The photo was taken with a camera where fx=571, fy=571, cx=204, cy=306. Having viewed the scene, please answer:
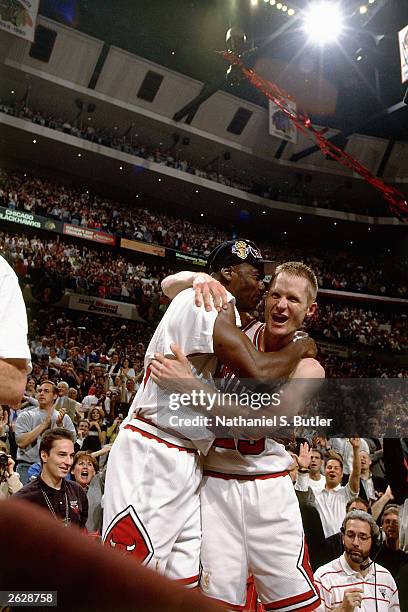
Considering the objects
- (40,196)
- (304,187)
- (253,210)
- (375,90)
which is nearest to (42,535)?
(40,196)

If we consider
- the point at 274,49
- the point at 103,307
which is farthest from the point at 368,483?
the point at 274,49

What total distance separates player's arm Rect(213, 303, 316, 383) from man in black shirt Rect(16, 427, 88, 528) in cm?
234

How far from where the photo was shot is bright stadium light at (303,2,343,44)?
15180mm

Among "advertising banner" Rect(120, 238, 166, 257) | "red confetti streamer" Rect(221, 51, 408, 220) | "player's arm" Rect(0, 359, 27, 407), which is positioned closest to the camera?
"player's arm" Rect(0, 359, 27, 407)

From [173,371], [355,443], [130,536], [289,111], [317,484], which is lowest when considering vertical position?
[317,484]

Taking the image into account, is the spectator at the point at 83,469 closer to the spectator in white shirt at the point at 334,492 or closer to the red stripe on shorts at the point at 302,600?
the spectator in white shirt at the point at 334,492

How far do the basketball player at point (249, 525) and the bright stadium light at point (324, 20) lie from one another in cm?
1547

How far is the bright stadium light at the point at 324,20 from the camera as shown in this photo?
1518 cm

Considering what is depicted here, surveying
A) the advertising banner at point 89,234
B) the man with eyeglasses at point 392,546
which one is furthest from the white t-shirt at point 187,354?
the advertising banner at point 89,234

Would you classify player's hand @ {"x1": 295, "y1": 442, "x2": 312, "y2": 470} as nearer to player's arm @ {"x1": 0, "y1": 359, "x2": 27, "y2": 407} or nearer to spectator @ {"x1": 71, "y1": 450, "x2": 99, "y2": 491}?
spectator @ {"x1": 71, "y1": 450, "x2": 99, "y2": 491}

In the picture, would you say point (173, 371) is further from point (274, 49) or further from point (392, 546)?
point (274, 49)

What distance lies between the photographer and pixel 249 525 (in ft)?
7.18

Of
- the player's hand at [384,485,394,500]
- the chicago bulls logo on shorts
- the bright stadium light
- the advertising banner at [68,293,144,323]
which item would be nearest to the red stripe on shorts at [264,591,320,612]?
the chicago bulls logo on shorts

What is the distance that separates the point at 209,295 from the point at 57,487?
2494 millimetres
